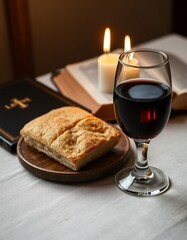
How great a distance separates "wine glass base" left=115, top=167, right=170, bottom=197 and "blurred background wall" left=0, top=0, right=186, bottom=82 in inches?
40.3

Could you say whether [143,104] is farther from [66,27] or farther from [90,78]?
[66,27]

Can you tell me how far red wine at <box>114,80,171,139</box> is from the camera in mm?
760

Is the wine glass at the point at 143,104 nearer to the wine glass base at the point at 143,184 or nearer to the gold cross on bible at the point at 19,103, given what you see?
the wine glass base at the point at 143,184

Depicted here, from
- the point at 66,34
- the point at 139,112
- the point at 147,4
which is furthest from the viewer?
the point at 147,4

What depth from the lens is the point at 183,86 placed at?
1.13m

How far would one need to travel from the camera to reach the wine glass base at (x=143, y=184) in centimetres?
83

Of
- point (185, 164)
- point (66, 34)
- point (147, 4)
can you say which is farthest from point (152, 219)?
point (147, 4)

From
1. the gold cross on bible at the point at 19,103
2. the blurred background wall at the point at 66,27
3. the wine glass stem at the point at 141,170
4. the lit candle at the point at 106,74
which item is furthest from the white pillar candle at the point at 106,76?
the blurred background wall at the point at 66,27

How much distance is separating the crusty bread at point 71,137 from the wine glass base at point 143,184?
0.21 ft

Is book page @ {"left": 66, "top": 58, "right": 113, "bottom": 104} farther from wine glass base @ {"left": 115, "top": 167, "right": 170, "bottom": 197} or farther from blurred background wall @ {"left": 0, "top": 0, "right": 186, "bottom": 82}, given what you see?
blurred background wall @ {"left": 0, "top": 0, "right": 186, "bottom": 82}

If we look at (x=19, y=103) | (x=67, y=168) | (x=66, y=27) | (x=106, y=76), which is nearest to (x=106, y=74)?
(x=106, y=76)

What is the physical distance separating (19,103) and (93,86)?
191 mm

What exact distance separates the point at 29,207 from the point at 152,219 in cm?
21

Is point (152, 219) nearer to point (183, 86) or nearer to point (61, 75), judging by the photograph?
point (183, 86)
